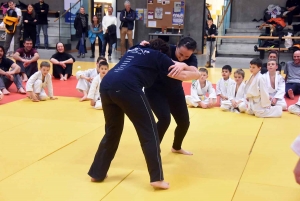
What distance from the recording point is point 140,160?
14.7 ft

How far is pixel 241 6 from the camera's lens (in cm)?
1700

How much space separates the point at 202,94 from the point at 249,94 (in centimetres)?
109

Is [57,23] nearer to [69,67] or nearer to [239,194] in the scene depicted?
[69,67]

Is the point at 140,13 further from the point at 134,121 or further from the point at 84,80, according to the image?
the point at 134,121

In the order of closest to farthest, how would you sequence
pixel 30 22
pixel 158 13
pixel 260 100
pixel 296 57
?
pixel 260 100, pixel 296 57, pixel 30 22, pixel 158 13

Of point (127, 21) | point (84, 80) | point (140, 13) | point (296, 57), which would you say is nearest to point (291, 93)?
point (296, 57)

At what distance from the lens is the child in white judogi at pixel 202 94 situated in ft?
24.2

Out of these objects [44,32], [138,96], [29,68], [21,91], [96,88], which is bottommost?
[21,91]

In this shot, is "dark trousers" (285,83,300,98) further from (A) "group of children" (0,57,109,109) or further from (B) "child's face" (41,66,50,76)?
(B) "child's face" (41,66,50,76)

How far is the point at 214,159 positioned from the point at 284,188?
989mm

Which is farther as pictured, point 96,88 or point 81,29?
point 81,29

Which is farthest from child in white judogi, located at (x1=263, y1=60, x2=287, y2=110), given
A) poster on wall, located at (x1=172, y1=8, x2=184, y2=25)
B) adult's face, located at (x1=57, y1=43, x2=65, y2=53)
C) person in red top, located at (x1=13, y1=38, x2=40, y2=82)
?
poster on wall, located at (x1=172, y1=8, x2=184, y2=25)

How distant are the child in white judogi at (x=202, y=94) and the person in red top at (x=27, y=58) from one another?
4426 mm

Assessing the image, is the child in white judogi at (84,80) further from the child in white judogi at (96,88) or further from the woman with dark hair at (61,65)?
the woman with dark hair at (61,65)
